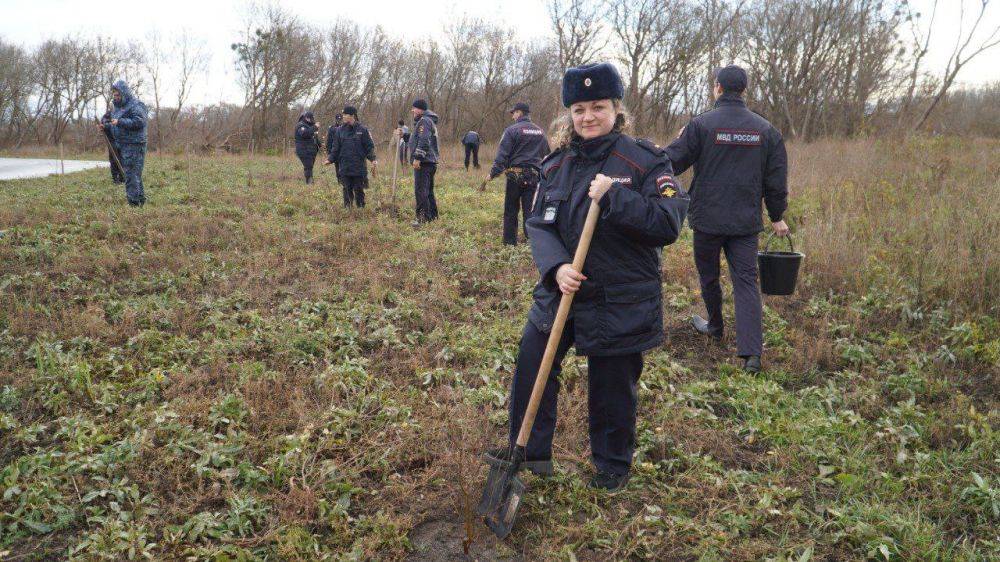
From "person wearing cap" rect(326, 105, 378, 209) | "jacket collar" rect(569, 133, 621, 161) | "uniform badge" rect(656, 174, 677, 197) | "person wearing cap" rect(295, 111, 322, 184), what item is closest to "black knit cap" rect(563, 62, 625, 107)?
"jacket collar" rect(569, 133, 621, 161)

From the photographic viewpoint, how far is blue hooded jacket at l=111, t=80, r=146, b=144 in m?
9.28

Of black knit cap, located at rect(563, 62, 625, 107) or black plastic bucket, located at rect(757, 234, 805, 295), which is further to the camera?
black plastic bucket, located at rect(757, 234, 805, 295)

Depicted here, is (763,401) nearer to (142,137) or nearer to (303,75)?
(142,137)

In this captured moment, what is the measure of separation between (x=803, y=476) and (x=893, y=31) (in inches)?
720

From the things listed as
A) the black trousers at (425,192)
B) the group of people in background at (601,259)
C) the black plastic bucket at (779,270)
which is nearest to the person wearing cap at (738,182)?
the black plastic bucket at (779,270)

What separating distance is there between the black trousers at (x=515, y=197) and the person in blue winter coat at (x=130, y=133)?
5.81m

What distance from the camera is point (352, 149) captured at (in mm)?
9688

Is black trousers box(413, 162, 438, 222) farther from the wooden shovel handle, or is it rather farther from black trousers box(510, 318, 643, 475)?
the wooden shovel handle

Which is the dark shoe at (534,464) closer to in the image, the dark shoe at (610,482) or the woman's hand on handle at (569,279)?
the dark shoe at (610,482)

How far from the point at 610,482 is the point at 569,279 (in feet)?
3.74

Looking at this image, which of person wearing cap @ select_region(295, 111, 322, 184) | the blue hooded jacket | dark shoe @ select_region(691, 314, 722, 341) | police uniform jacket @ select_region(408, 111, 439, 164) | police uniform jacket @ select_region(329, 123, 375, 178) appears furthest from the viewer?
person wearing cap @ select_region(295, 111, 322, 184)

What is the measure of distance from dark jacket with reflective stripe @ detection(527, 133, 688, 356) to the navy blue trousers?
8.99 meters

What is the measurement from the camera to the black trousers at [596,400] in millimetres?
2686

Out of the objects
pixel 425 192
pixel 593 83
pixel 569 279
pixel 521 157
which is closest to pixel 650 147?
pixel 593 83
